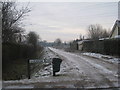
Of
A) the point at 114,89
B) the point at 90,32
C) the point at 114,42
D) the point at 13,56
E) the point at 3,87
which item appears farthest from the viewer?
the point at 90,32

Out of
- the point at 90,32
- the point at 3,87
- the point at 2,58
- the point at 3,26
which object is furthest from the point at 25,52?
the point at 90,32

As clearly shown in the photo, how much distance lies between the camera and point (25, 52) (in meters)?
34.5

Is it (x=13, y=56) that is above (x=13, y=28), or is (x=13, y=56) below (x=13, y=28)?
below

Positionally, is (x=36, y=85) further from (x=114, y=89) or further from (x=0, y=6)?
(x=0, y=6)

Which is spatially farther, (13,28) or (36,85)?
(13,28)

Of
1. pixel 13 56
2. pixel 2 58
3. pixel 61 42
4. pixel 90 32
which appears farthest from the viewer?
pixel 61 42

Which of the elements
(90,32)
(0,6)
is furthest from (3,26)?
(90,32)

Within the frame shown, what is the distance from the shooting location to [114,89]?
31.1 feet

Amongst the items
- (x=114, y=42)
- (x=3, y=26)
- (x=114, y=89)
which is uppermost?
(x=3, y=26)

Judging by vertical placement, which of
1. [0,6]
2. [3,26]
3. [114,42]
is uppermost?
[0,6]

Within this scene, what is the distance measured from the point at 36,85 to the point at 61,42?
188m

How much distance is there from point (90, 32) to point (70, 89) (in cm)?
11829

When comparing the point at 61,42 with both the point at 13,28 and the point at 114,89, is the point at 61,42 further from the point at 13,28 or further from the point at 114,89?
the point at 114,89

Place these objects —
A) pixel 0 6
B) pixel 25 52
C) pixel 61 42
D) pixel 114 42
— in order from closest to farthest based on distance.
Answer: pixel 0 6 → pixel 114 42 → pixel 25 52 → pixel 61 42
